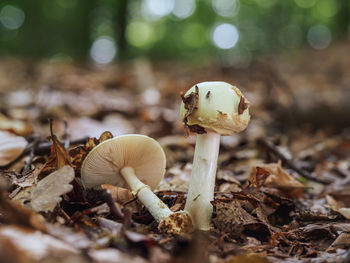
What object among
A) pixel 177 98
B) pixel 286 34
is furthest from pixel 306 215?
pixel 286 34

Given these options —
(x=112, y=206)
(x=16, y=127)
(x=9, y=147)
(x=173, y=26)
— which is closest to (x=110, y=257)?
(x=112, y=206)

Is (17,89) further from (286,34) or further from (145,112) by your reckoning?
(286,34)

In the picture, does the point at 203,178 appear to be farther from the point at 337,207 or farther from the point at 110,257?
the point at 337,207

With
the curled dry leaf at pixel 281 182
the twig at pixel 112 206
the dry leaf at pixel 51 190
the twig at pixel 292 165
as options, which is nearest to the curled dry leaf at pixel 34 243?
the dry leaf at pixel 51 190

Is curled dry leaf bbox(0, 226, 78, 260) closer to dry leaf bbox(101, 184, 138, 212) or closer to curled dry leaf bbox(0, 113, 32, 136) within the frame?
dry leaf bbox(101, 184, 138, 212)

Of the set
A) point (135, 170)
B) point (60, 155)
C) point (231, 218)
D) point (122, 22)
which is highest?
point (122, 22)

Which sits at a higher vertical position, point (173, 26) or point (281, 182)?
point (173, 26)

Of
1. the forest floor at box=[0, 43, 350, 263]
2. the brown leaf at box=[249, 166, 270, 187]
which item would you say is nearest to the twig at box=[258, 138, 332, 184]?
the forest floor at box=[0, 43, 350, 263]
